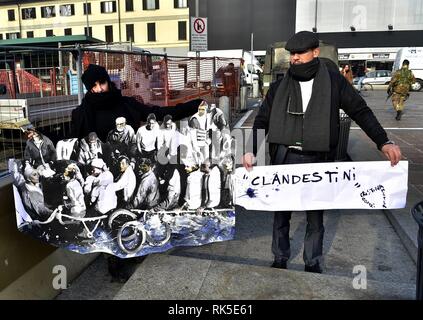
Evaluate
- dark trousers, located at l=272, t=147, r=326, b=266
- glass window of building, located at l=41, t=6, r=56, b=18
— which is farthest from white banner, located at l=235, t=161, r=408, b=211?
glass window of building, located at l=41, t=6, r=56, b=18

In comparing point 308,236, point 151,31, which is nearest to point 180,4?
point 151,31

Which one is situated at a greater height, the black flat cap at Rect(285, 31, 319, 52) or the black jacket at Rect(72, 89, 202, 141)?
the black flat cap at Rect(285, 31, 319, 52)

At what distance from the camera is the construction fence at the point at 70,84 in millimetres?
4887

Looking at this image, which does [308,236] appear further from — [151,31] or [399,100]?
[151,31]

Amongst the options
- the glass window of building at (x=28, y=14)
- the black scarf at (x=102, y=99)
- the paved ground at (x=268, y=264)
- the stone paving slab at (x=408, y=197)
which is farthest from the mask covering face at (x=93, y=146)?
the glass window of building at (x=28, y=14)

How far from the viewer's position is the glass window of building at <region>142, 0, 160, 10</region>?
5528cm

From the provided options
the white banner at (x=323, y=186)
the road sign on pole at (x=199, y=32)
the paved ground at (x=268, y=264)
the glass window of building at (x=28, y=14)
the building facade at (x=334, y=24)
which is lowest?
the paved ground at (x=268, y=264)

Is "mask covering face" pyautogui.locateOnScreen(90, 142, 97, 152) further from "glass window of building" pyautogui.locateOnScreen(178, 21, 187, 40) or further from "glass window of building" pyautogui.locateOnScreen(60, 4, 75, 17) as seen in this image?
"glass window of building" pyautogui.locateOnScreen(60, 4, 75, 17)

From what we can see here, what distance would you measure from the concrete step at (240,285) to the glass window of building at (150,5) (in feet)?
186

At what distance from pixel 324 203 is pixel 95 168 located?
1.75 metres

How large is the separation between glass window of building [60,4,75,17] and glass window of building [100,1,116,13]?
16.6ft

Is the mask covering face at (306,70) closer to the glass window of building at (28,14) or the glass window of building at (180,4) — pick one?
the glass window of building at (180,4)
